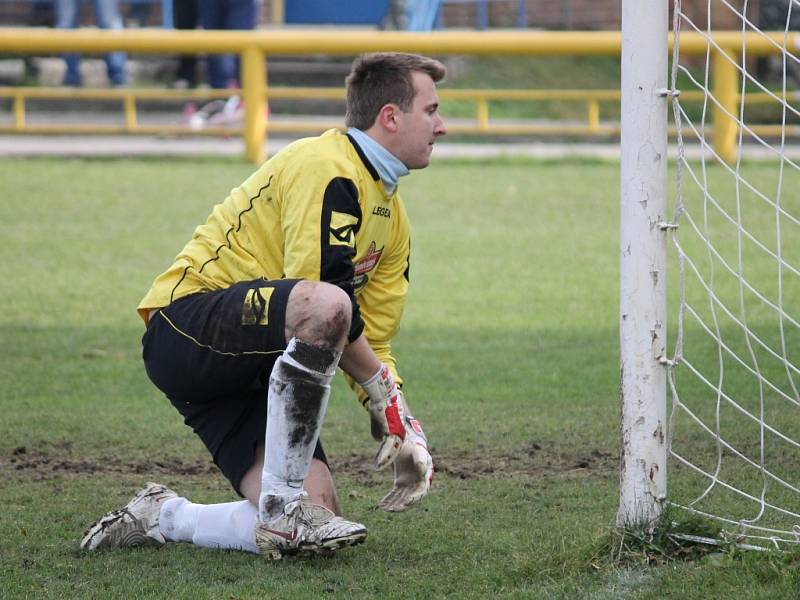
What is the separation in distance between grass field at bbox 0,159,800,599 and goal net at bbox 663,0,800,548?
33cm

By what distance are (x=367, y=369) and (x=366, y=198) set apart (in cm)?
50

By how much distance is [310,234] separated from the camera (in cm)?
353

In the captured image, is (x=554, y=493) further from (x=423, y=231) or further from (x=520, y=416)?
(x=423, y=231)

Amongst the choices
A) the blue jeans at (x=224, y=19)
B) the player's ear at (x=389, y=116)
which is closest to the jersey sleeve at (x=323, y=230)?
the player's ear at (x=389, y=116)

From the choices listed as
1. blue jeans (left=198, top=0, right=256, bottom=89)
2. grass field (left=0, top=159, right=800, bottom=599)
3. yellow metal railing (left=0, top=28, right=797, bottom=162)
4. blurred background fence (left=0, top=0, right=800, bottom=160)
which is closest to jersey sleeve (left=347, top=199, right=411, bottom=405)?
grass field (left=0, top=159, right=800, bottom=599)

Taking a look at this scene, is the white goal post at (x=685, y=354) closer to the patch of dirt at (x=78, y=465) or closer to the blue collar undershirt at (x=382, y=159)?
the blue collar undershirt at (x=382, y=159)

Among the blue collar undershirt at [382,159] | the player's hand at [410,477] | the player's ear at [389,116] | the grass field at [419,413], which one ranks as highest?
the player's ear at [389,116]

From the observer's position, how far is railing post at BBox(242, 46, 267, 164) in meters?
12.1

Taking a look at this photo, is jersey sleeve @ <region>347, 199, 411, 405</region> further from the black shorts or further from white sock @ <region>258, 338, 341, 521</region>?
white sock @ <region>258, 338, 341, 521</region>

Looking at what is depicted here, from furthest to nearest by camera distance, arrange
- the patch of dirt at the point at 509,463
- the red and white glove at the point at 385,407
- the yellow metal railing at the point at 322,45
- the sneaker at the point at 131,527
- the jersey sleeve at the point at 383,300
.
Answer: the yellow metal railing at the point at 322,45, the patch of dirt at the point at 509,463, the jersey sleeve at the point at 383,300, the sneaker at the point at 131,527, the red and white glove at the point at 385,407

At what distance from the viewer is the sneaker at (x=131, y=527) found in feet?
12.3

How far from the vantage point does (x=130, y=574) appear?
353cm

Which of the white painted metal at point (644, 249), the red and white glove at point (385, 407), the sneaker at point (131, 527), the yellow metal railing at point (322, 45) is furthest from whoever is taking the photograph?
the yellow metal railing at point (322, 45)

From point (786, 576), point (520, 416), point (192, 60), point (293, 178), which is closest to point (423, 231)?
point (520, 416)
